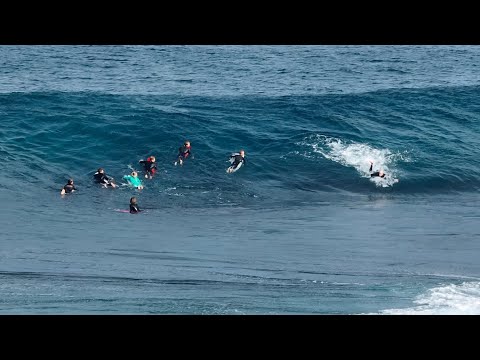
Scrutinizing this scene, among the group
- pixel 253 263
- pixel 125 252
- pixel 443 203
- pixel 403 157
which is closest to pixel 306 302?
pixel 253 263

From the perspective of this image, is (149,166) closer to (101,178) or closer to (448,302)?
(101,178)

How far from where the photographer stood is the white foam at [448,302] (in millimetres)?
23922

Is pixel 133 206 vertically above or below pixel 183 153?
below

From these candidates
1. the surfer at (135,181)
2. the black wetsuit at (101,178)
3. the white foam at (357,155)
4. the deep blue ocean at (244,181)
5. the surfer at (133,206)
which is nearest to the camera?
the deep blue ocean at (244,181)

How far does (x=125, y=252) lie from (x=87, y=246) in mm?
1676

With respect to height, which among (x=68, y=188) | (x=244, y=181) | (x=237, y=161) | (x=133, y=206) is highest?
(x=237, y=161)

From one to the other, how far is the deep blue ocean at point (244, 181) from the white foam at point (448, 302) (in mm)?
80

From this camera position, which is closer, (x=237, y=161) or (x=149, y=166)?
(x=149, y=166)

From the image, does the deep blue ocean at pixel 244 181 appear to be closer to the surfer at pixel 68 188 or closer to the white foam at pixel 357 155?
the white foam at pixel 357 155

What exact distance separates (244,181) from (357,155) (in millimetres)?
7403

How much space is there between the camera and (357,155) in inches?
1769

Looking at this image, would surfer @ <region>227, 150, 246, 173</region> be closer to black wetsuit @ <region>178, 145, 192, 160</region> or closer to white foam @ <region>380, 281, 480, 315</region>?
black wetsuit @ <region>178, 145, 192, 160</region>

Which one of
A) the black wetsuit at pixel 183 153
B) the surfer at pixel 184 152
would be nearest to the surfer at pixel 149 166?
the surfer at pixel 184 152

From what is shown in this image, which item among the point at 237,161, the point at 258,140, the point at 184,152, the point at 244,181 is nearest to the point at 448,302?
the point at 244,181
